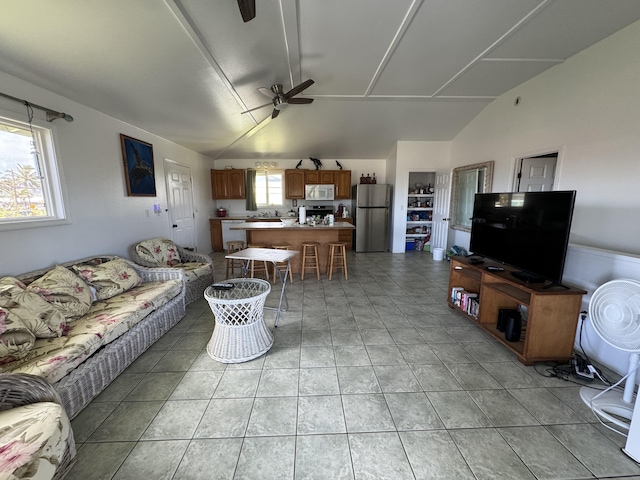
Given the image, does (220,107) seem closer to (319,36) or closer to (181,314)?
(319,36)

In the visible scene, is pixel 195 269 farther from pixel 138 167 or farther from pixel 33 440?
pixel 33 440

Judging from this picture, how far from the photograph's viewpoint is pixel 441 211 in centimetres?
592

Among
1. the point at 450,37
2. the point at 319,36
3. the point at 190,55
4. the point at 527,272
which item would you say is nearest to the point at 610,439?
the point at 527,272

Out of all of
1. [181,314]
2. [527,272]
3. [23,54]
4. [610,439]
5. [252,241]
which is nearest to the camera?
[610,439]

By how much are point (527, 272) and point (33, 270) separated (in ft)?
14.3

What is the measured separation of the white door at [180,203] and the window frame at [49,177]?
1.99 meters

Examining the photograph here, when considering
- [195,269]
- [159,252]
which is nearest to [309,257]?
[195,269]

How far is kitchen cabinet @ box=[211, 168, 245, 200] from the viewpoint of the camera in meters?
6.56

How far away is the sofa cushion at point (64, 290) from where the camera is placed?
6.43 feet

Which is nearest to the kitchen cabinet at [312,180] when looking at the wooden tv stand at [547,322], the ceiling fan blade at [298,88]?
the ceiling fan blade at [298,88]

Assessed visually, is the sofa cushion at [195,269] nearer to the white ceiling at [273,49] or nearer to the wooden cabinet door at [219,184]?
the white ceiling at [273,49]

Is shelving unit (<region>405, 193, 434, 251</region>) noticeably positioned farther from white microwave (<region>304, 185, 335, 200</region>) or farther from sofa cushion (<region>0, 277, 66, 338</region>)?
sofa cushion (<region>0, 277, 66, 338</region>)

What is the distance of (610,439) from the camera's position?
1478 mm

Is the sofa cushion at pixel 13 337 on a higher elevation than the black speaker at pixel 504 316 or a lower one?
higher
